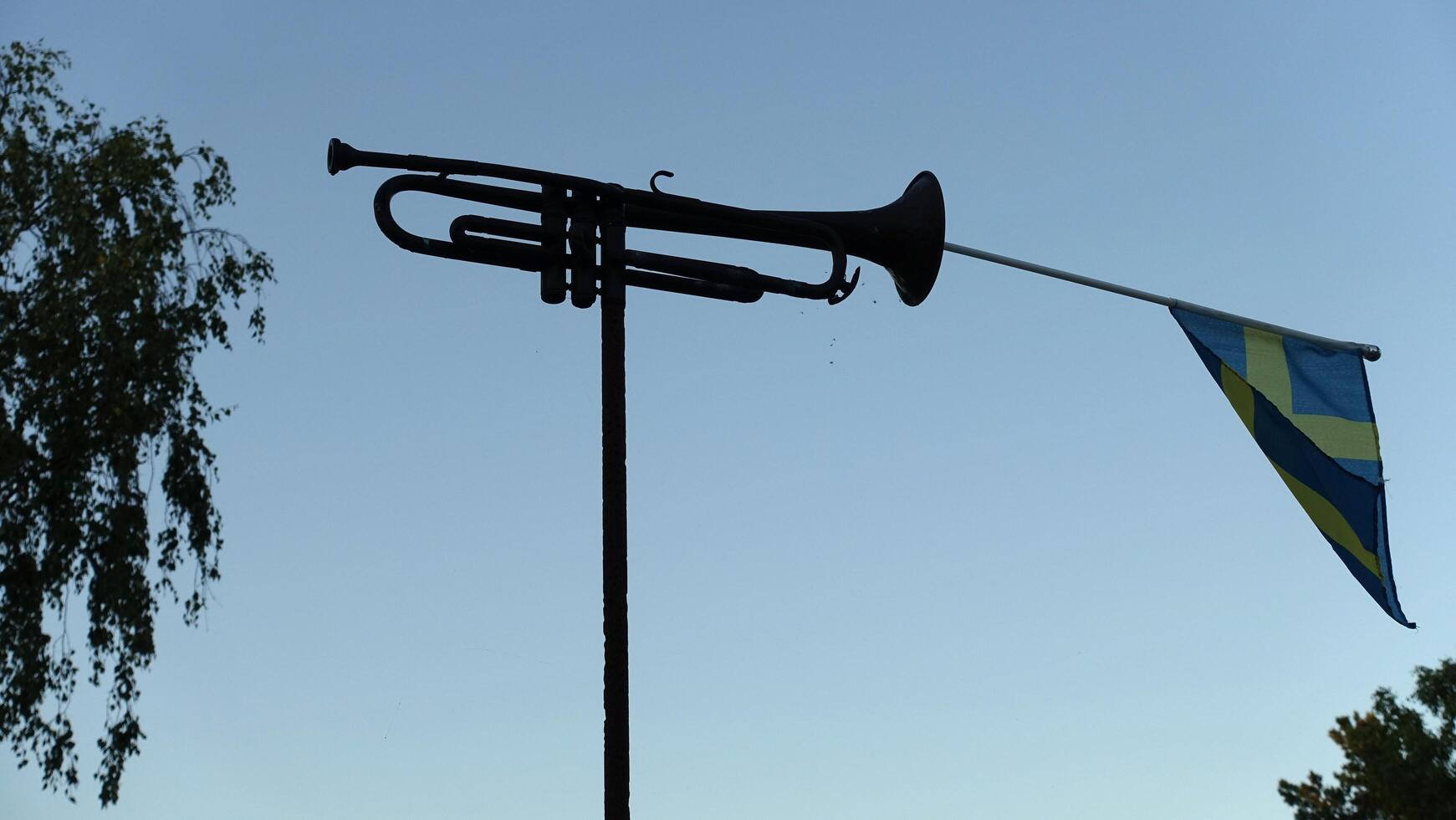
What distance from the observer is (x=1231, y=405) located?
732cm

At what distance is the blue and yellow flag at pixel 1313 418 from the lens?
22.7 ft

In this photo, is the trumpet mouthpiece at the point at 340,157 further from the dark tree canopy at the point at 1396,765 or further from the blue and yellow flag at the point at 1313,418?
the dark tree canopy at the point at 1396,765

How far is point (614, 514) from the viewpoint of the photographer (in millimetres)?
4027

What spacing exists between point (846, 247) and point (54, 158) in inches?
430

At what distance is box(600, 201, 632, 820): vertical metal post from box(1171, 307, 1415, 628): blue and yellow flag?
12.3 ft

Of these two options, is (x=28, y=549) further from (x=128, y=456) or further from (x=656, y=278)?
Answer: (x=656, y=278)

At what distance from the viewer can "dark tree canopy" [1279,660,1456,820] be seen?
28078 millimetres

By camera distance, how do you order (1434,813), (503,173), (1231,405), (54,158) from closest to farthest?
(503,173) → (1231,405) → (54,158) → (1434,813)

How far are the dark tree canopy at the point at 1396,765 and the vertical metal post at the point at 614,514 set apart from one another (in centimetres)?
2759

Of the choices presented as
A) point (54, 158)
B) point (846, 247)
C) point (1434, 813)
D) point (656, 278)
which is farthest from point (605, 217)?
point (1434, 813)

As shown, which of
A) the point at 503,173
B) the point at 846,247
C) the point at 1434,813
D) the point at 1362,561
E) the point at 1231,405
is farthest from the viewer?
the point at 1434,813

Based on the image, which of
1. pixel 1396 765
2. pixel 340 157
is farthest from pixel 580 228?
pixel 1396 765

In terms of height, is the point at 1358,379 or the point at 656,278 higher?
the point at 1358,379

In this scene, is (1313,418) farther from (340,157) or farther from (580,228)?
(340,157)
